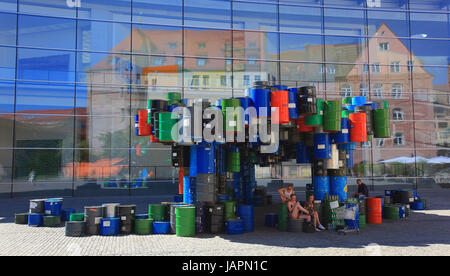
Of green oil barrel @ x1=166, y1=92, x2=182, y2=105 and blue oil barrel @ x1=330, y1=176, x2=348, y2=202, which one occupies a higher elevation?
green oil barrel @ x1=166, y1=92, x2=182, y2=105

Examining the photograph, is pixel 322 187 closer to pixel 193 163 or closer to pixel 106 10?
pixel 193 163

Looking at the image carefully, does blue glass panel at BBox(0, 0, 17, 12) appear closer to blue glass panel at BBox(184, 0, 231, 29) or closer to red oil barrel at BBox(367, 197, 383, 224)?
blue glass panel at BBox(184, 0, 231, 29)

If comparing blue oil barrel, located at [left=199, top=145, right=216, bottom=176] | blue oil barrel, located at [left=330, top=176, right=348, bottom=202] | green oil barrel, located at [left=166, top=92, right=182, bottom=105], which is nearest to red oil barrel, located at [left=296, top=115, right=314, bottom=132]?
blue oil barrel, located at [left=330, top=176, right=348, bottom=202]

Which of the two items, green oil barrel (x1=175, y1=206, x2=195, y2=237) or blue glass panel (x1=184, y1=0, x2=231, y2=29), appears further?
blue glass panel (x1=184, y1=0, x2=231, y2=29)

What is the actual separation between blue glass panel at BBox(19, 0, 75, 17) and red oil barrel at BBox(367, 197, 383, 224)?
19498 mm

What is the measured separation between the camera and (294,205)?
37.9ft

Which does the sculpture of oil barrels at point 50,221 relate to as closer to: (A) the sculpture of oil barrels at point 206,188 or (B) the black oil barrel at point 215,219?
(A) the sculpture of oil barrels at point 206,188

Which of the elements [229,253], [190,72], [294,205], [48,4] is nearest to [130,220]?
[229,253]

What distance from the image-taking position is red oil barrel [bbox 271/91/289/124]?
11.0 m

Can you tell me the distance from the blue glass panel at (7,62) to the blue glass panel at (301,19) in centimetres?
1619

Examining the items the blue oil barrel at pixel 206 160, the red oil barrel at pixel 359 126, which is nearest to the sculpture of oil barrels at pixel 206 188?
the blue oil barrel at pixel 206 160

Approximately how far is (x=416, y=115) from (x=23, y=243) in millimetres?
24982

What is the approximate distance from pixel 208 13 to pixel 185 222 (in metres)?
17.3

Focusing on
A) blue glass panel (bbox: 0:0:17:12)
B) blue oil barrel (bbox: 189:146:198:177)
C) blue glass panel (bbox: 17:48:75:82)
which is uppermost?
blue glass panel (bbox: 0:0:17:12)
